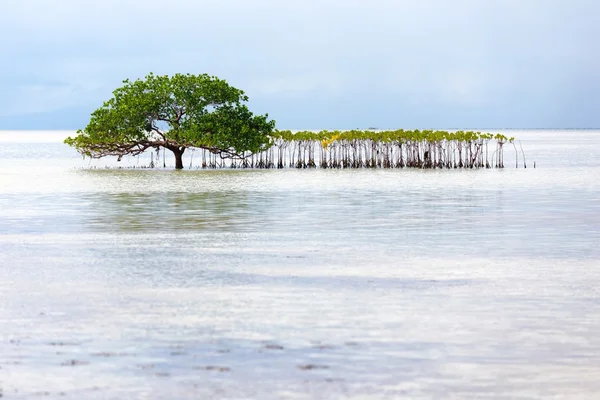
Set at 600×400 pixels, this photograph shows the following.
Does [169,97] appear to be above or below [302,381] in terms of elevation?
above

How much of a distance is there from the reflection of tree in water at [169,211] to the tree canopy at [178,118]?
14273 millimetres

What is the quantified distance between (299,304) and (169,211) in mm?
12767

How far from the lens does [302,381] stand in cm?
655

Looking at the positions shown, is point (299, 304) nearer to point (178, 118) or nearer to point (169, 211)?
point (169, 211)

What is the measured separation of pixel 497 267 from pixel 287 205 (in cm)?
1157

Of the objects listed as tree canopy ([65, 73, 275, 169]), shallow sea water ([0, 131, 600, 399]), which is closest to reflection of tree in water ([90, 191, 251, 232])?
shallow sea water ([0, 131, 600, 399])

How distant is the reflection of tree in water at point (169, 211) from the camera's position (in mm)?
18359

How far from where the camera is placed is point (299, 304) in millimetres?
9484

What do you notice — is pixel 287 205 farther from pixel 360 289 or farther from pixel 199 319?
pixel 199 319

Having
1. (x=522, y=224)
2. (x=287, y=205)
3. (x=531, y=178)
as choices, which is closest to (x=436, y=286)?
(x=522, y=224)

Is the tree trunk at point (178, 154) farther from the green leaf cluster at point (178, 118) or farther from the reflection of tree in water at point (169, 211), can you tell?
the reflection of tree in water at point (169, 211)

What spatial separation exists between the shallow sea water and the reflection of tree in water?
0.35ft

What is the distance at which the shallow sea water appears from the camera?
21.7ft

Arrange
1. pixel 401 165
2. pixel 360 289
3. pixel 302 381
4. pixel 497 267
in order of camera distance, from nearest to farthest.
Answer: pixel 302 381, pixel 360 289, pixel 497 267, pixel 401 165
